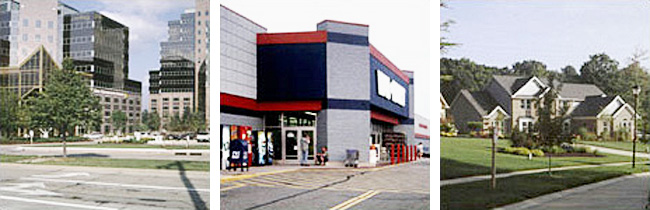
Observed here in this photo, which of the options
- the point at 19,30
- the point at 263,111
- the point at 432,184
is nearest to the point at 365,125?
the point at 263,111

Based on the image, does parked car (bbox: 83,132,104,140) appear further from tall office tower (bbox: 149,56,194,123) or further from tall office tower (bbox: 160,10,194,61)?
tall office tower (bbox: 160,10,194,61)

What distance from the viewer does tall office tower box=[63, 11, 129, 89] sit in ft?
36.8

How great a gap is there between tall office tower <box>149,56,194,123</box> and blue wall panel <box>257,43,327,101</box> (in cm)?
288

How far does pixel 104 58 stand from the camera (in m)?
11.4

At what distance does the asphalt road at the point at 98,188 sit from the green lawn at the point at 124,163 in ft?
0.54

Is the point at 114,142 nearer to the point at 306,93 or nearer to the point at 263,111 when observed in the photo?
the point at 263,111

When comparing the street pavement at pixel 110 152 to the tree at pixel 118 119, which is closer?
the street pavement at pixel 110 152

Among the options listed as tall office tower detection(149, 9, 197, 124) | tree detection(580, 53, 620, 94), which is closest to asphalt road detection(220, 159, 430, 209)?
tree detection(580, 53, 620, 94)

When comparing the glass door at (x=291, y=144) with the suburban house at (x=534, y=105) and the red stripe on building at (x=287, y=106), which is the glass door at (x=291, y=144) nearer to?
the red stripe on building at (x=287, y=106)

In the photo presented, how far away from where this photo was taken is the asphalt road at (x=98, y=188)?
8172mm

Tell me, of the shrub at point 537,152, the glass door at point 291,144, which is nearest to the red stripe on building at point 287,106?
the glass door at point 291,144

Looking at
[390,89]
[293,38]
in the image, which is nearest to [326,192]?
[293,38]

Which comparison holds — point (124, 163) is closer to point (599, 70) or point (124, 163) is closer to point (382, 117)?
point (382, 117)

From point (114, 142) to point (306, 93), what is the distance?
484cm
